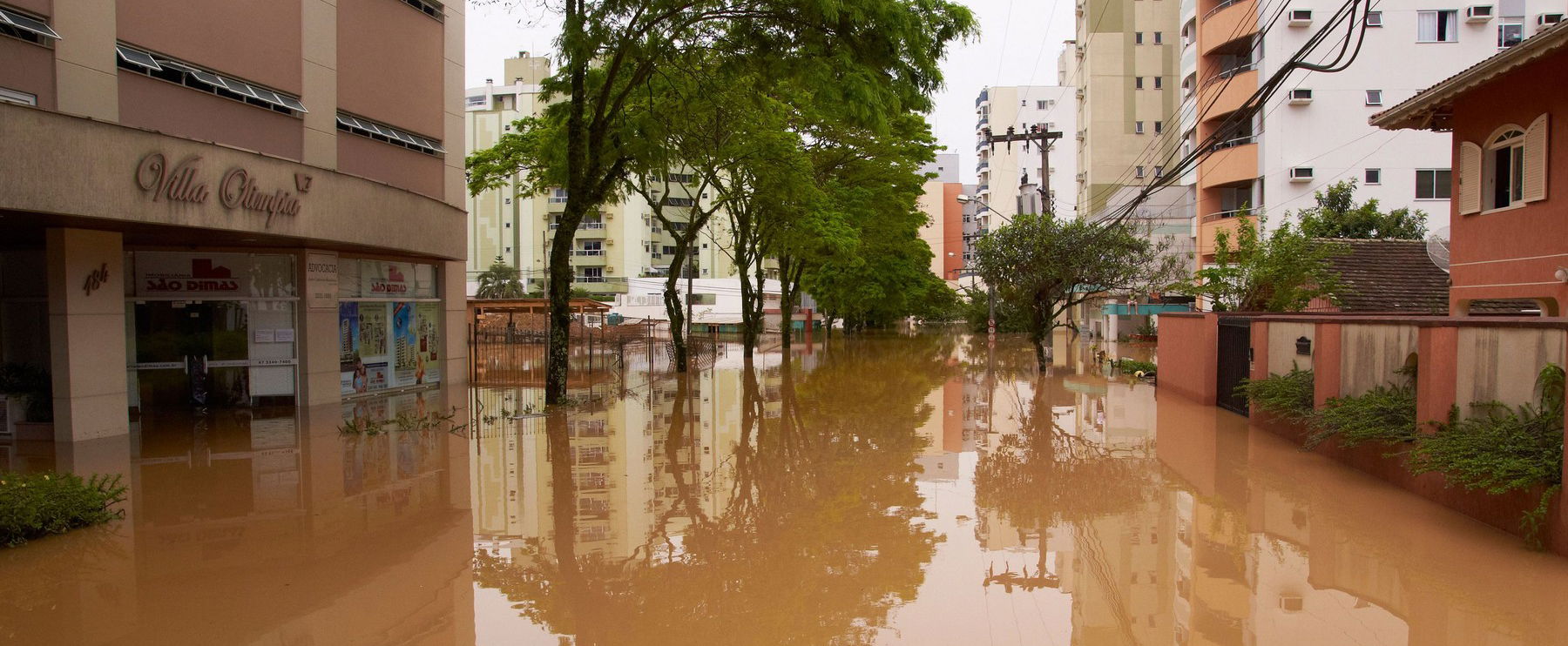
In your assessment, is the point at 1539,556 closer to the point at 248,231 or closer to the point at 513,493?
the point at 513,493

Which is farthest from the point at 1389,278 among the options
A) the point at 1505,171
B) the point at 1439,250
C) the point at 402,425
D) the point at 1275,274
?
the point at 402,425

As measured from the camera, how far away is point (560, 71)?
61.3 feet

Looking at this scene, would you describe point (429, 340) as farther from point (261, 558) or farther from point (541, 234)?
point (541, 234)

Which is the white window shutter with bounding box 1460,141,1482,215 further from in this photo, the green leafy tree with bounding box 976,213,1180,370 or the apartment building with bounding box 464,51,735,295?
the apartment building with bounding box 464,51,735,295

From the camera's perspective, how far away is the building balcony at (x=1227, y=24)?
34594 millimetres

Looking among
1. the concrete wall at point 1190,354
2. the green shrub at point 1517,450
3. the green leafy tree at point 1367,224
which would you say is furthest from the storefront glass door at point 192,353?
the green leafy tree at point 1367,224

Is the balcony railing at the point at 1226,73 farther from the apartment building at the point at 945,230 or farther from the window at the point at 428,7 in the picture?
the apartment building at the point at 945,230

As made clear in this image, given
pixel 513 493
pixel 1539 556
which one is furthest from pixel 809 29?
pixel 1539 556

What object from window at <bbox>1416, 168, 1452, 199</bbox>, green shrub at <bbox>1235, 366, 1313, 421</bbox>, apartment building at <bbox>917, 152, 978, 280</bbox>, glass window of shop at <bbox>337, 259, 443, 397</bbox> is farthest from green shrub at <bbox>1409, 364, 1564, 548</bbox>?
apartment building at <bbox>917, 152, 978, 280</bbox>

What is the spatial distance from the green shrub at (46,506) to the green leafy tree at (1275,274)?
20.0 m

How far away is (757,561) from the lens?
7859mm

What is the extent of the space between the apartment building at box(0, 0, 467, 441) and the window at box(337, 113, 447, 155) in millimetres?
50

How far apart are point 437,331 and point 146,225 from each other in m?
9.44

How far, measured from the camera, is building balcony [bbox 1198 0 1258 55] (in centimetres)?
3459
